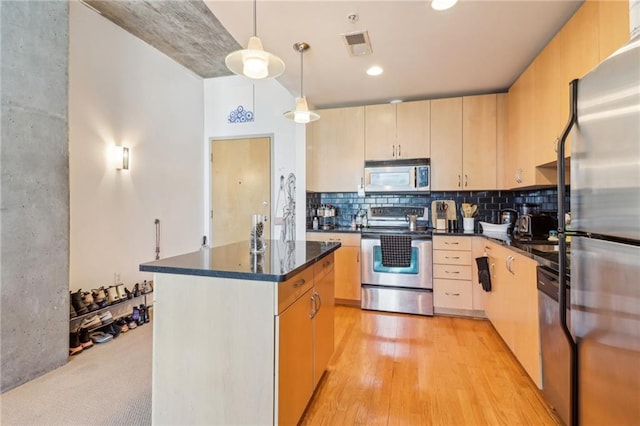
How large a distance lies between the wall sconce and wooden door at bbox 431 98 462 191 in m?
3.40

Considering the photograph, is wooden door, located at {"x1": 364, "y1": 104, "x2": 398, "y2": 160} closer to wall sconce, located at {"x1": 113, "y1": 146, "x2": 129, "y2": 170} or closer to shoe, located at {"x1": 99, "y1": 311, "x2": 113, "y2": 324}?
wall sconce, located at {"x1": 113, "y1": 146, "x2": 129, "y2": 170}

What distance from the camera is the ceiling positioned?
6.68ft

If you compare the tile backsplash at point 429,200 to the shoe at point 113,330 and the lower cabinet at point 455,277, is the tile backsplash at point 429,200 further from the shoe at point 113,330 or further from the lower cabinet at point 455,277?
the shoe at point 113,330

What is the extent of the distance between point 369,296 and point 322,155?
73.3 inches

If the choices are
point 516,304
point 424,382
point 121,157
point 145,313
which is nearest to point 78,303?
point 145,313

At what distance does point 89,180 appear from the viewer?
111 inches

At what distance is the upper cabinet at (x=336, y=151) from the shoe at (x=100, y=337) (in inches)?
99.6

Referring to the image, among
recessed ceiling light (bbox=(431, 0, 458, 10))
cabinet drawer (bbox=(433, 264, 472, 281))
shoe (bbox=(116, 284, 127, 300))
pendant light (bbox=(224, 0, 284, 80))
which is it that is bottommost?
shoe (bbox=(116, 284, 127, 300))

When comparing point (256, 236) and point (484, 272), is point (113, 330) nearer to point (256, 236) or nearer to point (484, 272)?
point (256, 236)

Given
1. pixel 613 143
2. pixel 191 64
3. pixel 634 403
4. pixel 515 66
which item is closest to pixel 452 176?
pixel 515 66

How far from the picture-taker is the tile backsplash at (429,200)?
349cm

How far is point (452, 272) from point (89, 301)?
3504 millimetres

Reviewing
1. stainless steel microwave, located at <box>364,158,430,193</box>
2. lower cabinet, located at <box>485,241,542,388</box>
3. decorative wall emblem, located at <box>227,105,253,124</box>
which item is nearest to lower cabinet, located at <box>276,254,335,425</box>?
lower cabinet, located at <box>485,241,542,388</box>

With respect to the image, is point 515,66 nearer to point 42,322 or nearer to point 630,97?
point 630,97
